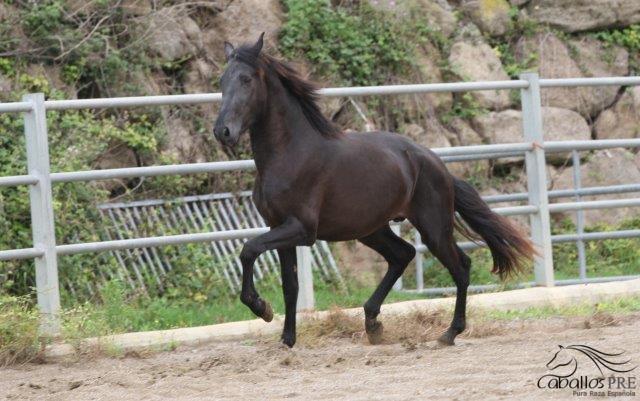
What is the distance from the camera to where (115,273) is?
342 inches

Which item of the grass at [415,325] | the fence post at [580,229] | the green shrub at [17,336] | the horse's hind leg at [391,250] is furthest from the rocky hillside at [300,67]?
the horse's hind leg at [391,250]

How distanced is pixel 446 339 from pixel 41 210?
8.38 ft

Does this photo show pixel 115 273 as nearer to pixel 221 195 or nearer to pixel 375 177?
pixel 221 195

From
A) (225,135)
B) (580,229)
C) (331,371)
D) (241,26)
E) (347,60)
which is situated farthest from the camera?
(347,60)

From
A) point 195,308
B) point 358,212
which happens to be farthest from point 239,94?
Result: point 195,308

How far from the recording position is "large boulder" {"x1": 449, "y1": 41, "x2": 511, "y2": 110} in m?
12.0

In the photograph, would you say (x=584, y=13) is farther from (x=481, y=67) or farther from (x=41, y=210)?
(x=41, y=210)

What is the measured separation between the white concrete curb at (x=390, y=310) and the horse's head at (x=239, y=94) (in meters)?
1.46

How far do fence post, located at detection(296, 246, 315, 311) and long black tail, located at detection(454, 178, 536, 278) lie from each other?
1082 millimetres

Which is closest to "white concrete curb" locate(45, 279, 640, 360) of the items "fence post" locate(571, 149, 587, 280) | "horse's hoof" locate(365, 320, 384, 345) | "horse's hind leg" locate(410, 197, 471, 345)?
"horse's hoof" locate(365, 320, 384, 345)

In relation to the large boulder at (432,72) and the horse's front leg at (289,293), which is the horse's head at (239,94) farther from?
the large boulder at (432,72)

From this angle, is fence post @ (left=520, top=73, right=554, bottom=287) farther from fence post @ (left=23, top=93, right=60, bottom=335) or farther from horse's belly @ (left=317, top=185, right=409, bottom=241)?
fence post @ (left=23, top=93, right=60, bottom=335)

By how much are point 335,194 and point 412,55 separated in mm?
5437

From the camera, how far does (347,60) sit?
11281mm
